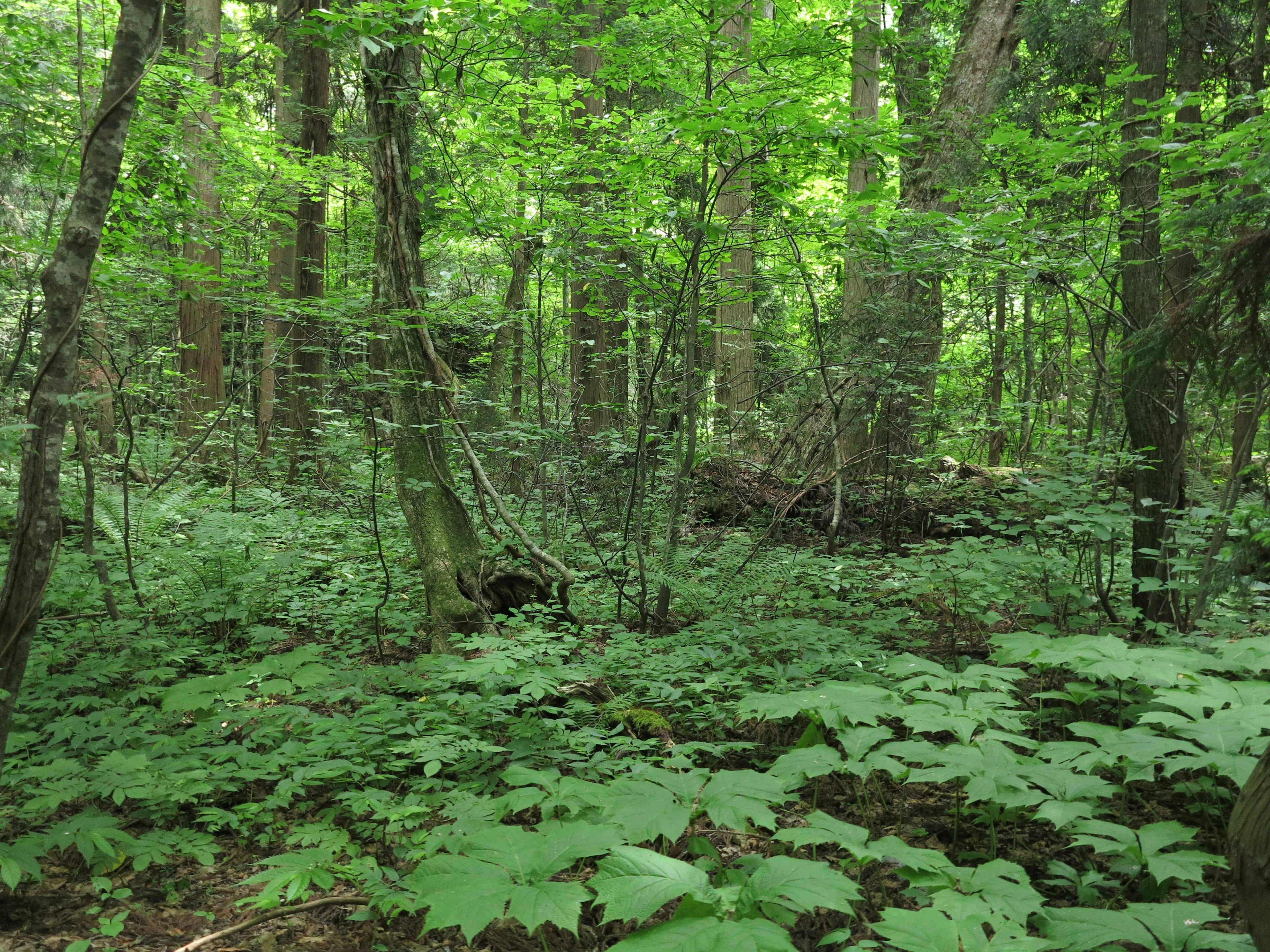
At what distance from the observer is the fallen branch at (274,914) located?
232 centimetres

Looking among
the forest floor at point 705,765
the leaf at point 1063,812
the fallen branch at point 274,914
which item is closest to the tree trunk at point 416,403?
the forest floor at point 705,765

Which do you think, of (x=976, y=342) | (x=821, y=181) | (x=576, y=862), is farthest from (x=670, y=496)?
(x=976, y=342)

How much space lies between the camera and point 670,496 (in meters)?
7.78

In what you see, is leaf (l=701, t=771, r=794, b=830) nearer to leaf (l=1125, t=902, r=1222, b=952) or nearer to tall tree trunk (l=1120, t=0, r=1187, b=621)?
leaf (l=1125, t=902, r=1222, b=952)

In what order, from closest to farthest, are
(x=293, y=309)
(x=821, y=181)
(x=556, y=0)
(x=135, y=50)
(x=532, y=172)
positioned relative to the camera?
(x=135, y=50) < (x=556, y=0) < (x=532, y=172) < (x=293, y=309) < (x=821, y=181)

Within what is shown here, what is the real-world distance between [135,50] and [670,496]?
5.76 meters

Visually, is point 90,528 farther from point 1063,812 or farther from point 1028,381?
point 1028,381

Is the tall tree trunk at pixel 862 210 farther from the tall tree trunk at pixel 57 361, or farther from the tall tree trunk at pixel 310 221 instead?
the tall tree trunk at pixel 310 221

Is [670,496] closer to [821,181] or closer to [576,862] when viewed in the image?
[576,862]

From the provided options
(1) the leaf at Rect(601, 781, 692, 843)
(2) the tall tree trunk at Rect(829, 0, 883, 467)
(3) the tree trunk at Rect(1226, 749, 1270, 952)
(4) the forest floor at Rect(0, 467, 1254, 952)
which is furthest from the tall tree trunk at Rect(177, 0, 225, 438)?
(3) the tree trunk at Rect(1226, 749, 1270, 952)

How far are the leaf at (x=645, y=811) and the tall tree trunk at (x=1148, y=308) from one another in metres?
4.24

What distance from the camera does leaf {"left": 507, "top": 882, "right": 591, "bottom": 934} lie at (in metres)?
1.62

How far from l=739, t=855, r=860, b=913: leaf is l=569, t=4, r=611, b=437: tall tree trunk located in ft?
14.6

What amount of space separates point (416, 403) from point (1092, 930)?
16.7 feet
